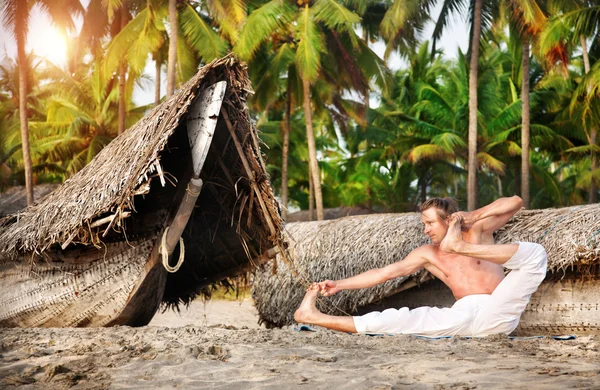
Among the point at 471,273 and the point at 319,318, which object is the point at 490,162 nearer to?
the point at 471,273

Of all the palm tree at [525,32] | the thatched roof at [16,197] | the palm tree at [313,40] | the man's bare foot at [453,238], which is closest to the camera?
the man's bare foot at [453,238]

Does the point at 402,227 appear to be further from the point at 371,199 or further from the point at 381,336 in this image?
the point at 371,199

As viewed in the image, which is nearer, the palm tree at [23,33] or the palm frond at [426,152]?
the palm tree at [23,33]

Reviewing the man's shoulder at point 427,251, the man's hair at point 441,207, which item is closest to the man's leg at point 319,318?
the man's shoulder at point 427,251

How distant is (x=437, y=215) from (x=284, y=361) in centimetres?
194

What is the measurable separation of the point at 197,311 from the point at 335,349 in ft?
28.5

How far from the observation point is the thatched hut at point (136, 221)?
5.05 m

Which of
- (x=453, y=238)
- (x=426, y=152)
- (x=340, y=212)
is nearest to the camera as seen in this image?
(x=453, y=238)

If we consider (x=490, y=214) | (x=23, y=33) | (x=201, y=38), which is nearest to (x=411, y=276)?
(x=490, y=214)

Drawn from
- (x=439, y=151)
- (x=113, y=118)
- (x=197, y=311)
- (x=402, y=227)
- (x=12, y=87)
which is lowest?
(x=197, y=311)

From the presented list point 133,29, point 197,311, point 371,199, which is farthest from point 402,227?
point 371,199

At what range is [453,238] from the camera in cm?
448

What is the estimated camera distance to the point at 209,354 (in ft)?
12.6

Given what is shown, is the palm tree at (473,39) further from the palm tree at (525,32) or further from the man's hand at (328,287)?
the man's hand at (328,287)
